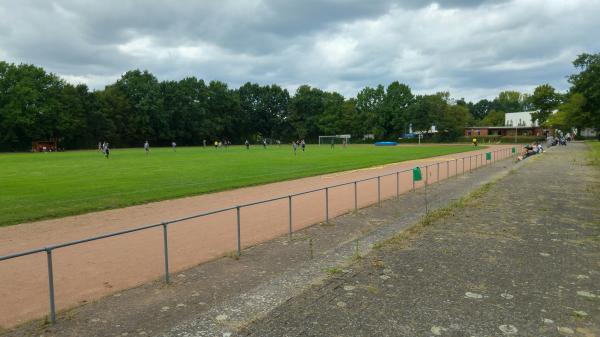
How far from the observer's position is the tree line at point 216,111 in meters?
74.5

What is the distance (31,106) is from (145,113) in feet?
69.4

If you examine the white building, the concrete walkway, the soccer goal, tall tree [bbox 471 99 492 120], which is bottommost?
the concrete walkway

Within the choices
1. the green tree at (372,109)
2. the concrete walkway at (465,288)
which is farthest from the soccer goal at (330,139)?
the concrete walkway at (465,288)

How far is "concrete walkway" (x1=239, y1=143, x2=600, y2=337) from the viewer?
517 cm

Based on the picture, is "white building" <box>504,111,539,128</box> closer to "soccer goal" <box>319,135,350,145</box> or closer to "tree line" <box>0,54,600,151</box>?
"tree line" <box>0,54,600,151</box>

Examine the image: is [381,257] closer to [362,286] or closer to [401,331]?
[362,286]

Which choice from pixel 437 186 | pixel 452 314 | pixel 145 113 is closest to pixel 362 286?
pixel 452 314

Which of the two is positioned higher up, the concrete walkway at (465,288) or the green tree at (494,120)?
the green tree at (494,120)

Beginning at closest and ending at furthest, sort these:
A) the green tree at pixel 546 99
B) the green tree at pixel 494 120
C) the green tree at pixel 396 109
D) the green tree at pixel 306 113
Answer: the green tree at pixel 546 99, the green tree at pixel 396 109, the green tree at pixel 306 113, the green tree at pixel 494 120

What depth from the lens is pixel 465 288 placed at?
21.0 ft

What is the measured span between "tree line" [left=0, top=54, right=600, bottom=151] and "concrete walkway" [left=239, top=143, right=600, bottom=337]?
2861 inches

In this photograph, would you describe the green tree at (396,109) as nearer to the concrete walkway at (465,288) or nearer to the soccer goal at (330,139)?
the soccer goal at (330,139)

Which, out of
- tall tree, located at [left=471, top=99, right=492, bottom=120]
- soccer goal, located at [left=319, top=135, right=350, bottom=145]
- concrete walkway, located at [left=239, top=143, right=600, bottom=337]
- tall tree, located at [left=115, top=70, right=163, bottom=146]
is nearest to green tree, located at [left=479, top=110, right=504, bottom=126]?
tall tree, located at [left=471, top=99, right=492, bottom=120]

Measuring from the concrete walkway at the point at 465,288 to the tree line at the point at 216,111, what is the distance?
72.7 m
